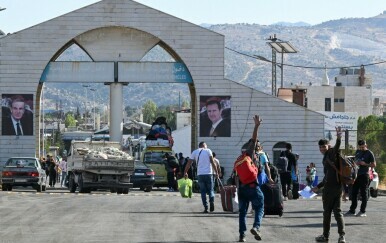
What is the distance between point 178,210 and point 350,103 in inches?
4951

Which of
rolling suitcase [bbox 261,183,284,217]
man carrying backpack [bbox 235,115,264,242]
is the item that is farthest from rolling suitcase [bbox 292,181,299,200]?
man carrying backpack [bbox 235,115,264,242]

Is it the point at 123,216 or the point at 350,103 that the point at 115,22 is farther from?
the point at 350,103

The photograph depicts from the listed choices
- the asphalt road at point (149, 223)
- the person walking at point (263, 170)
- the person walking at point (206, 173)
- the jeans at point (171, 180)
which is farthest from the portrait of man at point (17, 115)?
the person walking at point (263, 170)

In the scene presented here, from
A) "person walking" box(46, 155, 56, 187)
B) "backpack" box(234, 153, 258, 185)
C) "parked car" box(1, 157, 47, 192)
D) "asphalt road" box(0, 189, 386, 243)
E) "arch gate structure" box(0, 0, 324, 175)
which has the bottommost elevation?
"person walking" box(46, 155, 56, 187)

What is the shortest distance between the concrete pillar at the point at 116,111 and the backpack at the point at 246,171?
149 feet

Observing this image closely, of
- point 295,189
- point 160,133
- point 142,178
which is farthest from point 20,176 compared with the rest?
point 160,133

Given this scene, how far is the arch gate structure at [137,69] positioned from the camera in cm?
6638

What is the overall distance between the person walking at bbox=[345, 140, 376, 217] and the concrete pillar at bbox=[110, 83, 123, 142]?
38.9m

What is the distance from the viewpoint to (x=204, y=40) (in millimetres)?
67250

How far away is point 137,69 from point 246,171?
44.5 m

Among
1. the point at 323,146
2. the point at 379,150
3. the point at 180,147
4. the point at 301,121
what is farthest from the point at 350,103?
the point at 323,146

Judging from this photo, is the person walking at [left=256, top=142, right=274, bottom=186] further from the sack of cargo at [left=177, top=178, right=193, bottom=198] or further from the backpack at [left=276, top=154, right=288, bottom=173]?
the sack of cargo at [left=177, top=178, right=193, bottom=198]

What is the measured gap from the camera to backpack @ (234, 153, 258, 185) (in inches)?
880

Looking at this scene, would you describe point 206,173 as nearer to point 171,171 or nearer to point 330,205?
point 330,205
